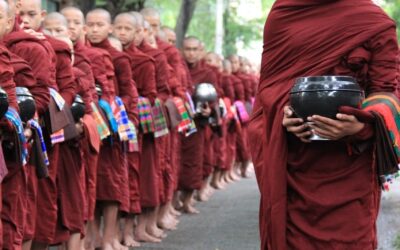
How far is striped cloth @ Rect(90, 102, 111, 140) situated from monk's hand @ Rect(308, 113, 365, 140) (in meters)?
3.72

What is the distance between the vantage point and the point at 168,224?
11.0 meters

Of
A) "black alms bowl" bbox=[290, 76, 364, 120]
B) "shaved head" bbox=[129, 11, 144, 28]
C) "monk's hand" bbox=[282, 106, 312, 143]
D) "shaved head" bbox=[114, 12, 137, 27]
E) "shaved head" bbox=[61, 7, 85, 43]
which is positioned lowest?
"shaved head" bbox=[129, 11, 144, 28]

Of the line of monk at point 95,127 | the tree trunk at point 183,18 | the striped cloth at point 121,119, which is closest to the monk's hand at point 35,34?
the line of monk at point 95,127

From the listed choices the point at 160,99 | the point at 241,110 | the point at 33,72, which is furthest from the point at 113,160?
the point at 241,110

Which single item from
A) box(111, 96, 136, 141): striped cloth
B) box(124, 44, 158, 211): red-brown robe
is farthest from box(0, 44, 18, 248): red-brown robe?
box(124, 44, 158, 211): red-brown robe

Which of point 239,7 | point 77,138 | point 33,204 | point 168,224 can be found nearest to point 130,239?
point 168,224

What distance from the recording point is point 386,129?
498cm

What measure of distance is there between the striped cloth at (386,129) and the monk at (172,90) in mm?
5870

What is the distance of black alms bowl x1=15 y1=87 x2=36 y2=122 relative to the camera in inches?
244

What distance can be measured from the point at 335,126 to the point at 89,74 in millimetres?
3698

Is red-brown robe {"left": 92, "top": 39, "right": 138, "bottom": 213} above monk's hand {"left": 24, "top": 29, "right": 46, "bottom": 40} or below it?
below

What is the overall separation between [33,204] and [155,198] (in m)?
3.46

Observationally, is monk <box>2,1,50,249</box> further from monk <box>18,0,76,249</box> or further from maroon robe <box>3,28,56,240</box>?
monk <box>18,0,76,249</box>

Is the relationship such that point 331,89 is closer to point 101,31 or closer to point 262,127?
point 262,127
